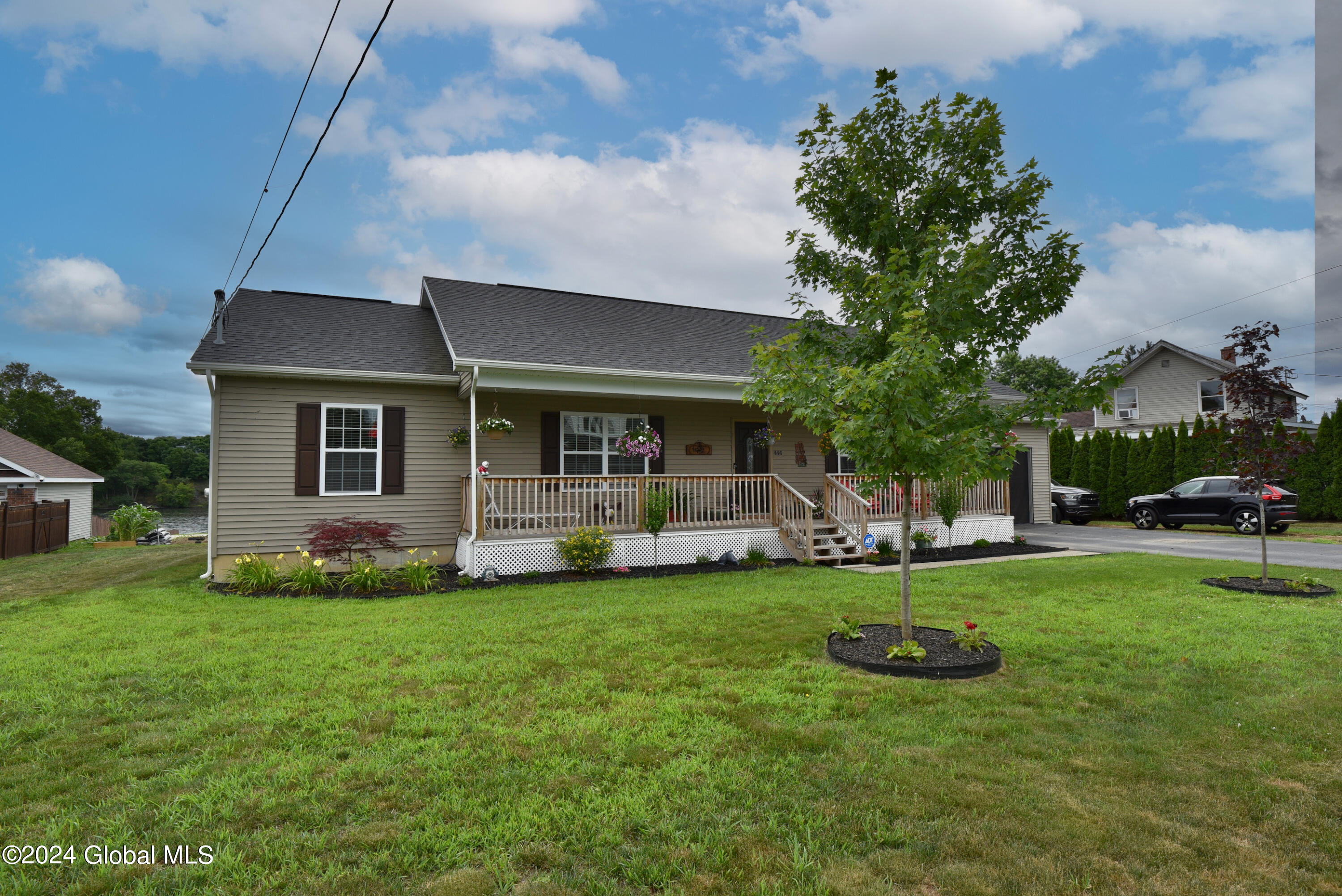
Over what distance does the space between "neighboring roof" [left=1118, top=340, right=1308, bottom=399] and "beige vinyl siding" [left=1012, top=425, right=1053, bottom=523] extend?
5.94 meters

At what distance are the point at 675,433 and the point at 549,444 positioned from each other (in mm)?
2564

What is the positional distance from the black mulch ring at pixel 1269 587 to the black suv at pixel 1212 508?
306 inches

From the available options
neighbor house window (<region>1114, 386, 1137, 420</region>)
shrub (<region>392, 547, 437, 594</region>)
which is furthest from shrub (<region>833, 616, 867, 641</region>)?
neighbor house window (<region>1114, 386, 1137, 420</region>)

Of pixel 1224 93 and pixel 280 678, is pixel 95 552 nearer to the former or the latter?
pixel 280 678

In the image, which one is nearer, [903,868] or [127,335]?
[903,868]

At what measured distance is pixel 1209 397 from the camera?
2305 centimetres

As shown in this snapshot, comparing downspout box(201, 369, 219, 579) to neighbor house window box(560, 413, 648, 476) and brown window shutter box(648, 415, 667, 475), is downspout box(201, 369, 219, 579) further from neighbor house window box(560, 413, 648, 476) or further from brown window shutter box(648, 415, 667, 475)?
brown window shutter box(648, 415, 667, 475)

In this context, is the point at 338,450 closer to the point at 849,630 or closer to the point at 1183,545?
the point at 849,630

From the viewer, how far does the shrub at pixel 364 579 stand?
27.9 feet

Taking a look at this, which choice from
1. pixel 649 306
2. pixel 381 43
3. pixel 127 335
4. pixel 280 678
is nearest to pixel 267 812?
pixel 280 678

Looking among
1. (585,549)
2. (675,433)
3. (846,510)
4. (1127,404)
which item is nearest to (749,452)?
(675,433)

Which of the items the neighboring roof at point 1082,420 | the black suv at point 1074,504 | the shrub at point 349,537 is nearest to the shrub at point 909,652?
the shrub at point 349,537

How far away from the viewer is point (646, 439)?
11234 mm

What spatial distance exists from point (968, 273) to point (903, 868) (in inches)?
164
